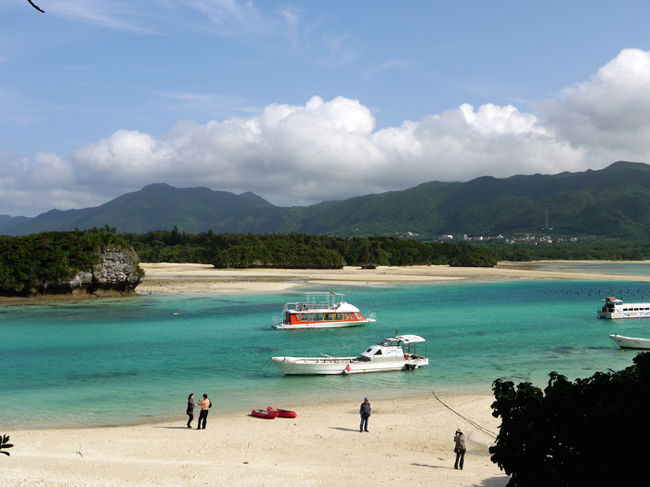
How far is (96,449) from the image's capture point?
2075 centimetres

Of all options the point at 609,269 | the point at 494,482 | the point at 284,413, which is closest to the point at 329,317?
the point at 284,413

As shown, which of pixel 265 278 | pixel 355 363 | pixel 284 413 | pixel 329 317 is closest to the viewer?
pixel 284 413

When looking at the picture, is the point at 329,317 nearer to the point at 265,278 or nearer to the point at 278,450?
the point at 278,450

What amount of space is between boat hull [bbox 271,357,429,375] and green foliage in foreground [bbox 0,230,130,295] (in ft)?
161

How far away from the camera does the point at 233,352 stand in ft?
134

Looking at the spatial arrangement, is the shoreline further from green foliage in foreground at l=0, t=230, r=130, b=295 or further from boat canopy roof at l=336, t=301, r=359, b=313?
boat canopy roof at l=336, t=301, r=359, b=313

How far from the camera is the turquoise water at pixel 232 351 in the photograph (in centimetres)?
2903

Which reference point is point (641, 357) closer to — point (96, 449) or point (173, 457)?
point (173, 457)

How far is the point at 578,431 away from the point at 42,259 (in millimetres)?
72956

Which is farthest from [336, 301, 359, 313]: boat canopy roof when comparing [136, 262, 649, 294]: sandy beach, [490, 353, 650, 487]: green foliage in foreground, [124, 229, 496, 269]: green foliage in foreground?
[124, 229, 496, 269]: green foliage in foreground

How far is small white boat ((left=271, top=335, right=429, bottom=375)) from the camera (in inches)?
1345

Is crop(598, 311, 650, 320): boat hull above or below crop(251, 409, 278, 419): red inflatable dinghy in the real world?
above

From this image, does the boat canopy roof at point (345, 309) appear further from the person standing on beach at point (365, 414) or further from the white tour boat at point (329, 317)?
the person standing on beach at point (365, 414)

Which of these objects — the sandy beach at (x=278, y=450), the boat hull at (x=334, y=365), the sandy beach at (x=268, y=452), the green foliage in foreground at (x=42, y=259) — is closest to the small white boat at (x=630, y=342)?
the boat hull at (x=334, y=365)
